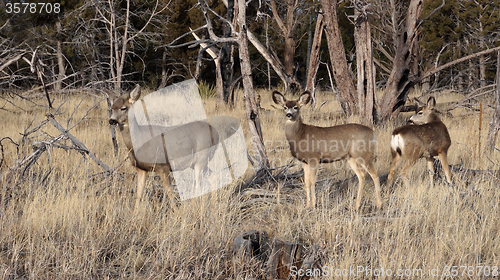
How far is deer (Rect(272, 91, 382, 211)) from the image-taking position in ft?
15.6

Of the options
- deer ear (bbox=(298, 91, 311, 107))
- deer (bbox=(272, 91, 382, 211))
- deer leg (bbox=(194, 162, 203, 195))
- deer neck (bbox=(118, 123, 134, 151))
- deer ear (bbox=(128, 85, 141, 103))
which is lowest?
deer leg (bbox=(194, 162, 203, 195))

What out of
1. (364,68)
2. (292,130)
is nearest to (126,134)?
(292,130)

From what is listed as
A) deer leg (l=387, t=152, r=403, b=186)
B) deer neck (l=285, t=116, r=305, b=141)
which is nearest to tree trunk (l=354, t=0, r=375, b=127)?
deer leg (l=387, t=152, r=403, b=186)

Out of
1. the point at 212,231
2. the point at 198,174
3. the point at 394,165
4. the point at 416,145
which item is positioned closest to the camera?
the point at 212,231

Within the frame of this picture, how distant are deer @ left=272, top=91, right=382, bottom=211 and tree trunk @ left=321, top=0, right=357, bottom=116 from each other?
179 inches

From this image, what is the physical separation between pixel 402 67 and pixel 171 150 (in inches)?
278

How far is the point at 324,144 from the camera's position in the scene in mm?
4844

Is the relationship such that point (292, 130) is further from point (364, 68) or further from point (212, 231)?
point (364, 68)

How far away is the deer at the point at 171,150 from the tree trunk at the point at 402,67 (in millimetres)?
5926

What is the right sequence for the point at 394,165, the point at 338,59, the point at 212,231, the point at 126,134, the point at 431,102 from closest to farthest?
the point at 212,231 → the point at 126,134 → the point at 394,165 → the point at 431,102 → the point at 338,59

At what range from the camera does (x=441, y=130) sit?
5.98 metres

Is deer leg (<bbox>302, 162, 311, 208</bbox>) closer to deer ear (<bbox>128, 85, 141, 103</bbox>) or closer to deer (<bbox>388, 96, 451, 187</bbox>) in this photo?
deer (<bbox>388, 96, 451, 187</bbox>)

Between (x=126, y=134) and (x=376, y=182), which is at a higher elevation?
(x=126, y=134)

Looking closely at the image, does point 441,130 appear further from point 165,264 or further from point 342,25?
point 342,25
